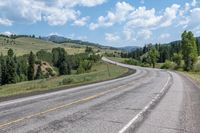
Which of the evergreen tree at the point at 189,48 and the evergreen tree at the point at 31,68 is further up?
the evergreen tree at the point at 189,48

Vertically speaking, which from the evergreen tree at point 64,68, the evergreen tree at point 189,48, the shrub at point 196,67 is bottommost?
the evergreen tree at point 64,68

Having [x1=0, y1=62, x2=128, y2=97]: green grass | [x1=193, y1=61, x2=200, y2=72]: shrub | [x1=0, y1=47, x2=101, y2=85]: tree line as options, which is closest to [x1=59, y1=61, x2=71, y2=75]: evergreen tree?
[x1=0, y1=47, x2=101, y2=85]: tree line

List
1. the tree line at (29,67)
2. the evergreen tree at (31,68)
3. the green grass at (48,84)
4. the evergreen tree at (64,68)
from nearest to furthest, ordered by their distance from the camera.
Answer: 1. the green grass at (48,84)
2. the tree line at (29,67)
3. the evergreen tree at (31,68)
4. the evergreen tree at (64,68)

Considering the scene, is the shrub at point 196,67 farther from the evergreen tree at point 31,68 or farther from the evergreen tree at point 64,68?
the evergreen tree at point 64,68

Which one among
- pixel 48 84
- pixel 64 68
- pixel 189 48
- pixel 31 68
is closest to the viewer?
pixel 48 84

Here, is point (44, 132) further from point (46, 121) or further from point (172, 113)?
point (172, 113)

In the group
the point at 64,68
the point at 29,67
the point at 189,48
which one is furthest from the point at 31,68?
the point at 189,48

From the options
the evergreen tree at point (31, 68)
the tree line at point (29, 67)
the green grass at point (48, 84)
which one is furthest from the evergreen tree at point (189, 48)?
the evergreen tree at point (31, 68)

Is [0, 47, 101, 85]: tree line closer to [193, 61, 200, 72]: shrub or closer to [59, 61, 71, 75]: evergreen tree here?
[59, 61, 71, 75]: evergreen tree

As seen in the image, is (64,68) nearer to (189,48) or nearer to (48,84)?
(189,48)

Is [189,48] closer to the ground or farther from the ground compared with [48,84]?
farther from the ground

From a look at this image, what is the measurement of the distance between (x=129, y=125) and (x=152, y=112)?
10.6 feet

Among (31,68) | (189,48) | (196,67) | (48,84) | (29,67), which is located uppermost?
(189,48)

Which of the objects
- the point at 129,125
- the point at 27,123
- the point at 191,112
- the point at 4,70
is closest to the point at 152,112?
the point at 191,112
